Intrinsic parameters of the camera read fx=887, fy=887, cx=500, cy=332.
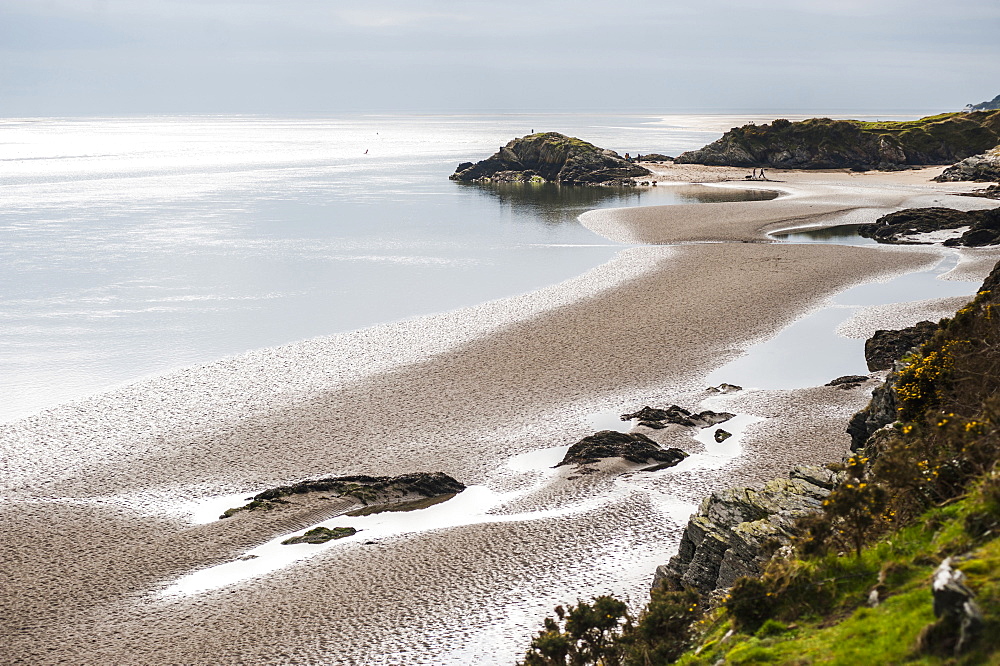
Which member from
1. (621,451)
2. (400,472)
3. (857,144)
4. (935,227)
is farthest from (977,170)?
(400,472)

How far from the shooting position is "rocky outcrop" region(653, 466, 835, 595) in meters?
14.5

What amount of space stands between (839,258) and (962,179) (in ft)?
152

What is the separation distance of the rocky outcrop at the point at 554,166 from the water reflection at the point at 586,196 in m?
3.50

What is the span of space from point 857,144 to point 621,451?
332 ft

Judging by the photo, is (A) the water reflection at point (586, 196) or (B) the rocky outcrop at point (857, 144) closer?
(A) the water reflection at point (586, 196)

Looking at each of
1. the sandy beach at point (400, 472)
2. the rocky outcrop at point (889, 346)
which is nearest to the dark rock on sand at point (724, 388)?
the sandy beach at point (400, 472)

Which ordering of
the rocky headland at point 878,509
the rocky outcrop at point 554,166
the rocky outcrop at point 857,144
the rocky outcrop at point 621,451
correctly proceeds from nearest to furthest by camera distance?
the rocky headland at point 878,509 < the rocky outcrop at point 621,451 < the rocky outcrop at point 554,166 < the rocky outcrop at point 857,144

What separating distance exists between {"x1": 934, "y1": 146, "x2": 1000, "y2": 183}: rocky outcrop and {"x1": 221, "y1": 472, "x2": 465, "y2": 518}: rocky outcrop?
81752 millimetres

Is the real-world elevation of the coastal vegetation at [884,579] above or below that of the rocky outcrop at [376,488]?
above

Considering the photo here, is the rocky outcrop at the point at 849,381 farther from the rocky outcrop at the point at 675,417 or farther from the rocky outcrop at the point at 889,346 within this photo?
the rocky outcrop at the point at 675,417

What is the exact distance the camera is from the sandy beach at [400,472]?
17.5 metres

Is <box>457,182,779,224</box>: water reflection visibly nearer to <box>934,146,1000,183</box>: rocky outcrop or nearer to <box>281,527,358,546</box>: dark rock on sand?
<box>934,146,1000,183</box>: rocky outcrop

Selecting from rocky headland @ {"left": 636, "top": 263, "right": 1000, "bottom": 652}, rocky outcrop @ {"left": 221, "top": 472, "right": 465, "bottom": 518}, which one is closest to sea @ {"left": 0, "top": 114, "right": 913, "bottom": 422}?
rocky outcrop @ {"left": 221, "top": 472, "right": 465, "bottom": 518}

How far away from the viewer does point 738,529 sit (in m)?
14.9
